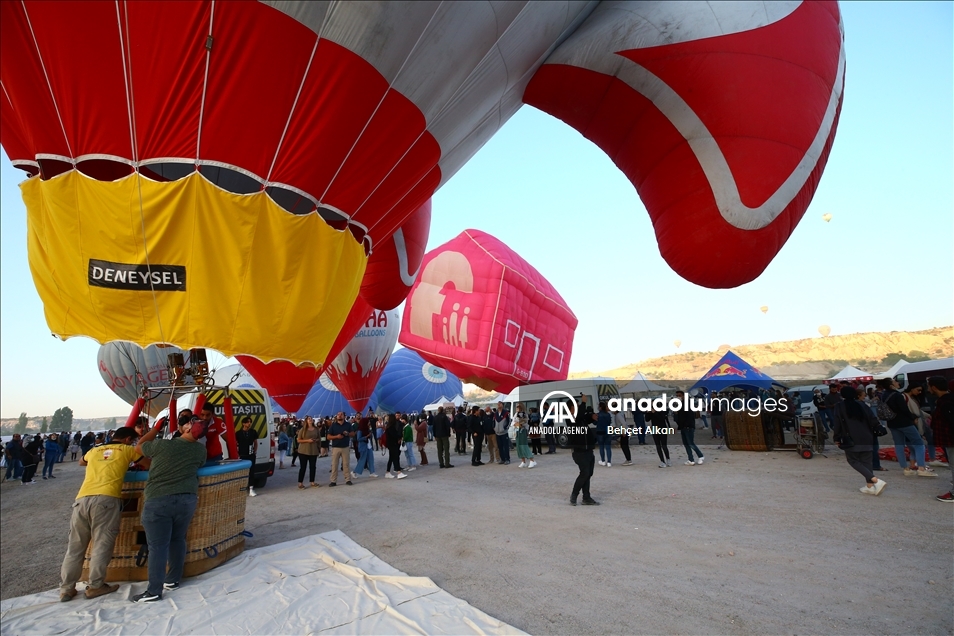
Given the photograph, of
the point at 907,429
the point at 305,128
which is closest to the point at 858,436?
the point at 907,429

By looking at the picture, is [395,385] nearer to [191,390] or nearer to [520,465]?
[520,465]

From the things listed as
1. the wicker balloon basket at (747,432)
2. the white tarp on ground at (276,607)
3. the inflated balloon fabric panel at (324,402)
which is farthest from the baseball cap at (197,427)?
the inflated balloon fabric panel at (324,402)

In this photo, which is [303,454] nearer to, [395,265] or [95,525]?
[395,265]

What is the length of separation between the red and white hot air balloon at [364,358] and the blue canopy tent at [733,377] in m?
12.6

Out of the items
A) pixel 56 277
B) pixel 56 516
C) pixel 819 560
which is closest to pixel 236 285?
pixel 56 277

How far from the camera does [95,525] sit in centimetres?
411

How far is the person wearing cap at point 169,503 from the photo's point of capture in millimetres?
3990

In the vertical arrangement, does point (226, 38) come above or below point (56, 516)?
above

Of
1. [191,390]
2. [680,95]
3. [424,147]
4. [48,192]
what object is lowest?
[191,390]

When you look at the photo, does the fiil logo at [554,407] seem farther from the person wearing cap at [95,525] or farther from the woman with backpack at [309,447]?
the person wearing cap at [95,525]

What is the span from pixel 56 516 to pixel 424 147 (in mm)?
8927

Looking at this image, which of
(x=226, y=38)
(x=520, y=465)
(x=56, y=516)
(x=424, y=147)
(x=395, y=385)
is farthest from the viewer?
(x=395, y=385)

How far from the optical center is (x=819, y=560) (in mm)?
4066

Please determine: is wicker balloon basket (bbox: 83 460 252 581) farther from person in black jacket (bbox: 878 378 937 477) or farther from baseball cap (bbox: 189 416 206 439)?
person in black jacket (bbox: 878 378 937 477)
